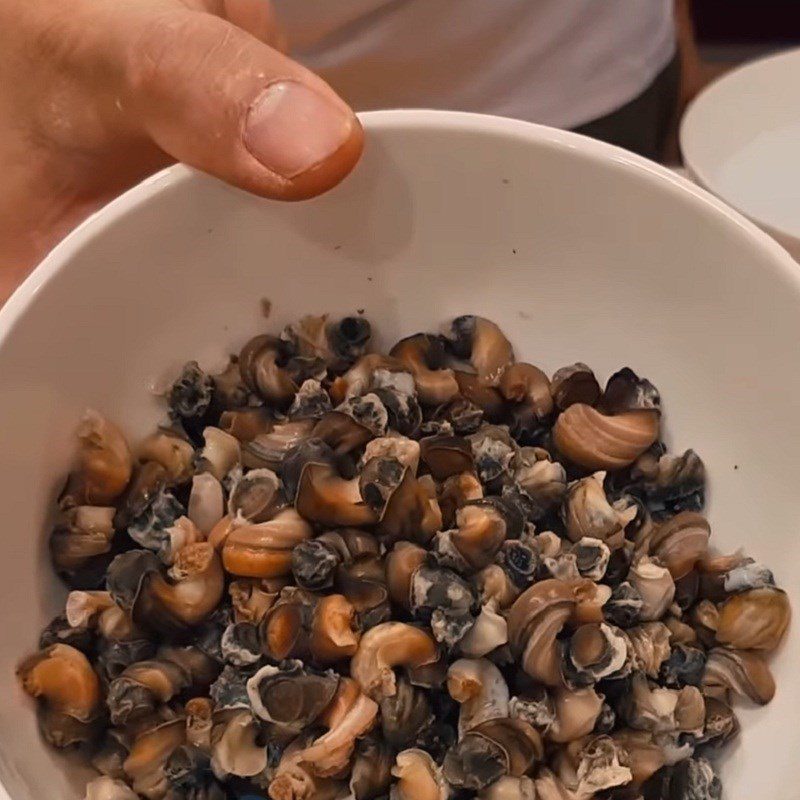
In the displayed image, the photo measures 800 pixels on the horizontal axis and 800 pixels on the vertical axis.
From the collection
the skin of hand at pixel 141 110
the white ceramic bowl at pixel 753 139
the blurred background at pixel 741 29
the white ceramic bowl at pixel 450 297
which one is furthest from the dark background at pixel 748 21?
the white ceramic bowl at pixel 450 297

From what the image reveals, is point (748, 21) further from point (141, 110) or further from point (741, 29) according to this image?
point (141, 110)

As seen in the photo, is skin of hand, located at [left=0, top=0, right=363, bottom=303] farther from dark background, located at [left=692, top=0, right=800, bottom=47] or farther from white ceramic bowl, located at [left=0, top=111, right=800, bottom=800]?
dark background, located at [left=692, top=0, right=800, bottom=47]

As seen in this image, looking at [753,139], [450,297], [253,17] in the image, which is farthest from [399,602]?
[753,139]

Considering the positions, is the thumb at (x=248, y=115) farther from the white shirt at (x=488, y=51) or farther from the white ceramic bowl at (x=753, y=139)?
the white ceramic bowl at (x=753, y=139)

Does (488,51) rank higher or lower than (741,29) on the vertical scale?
higher

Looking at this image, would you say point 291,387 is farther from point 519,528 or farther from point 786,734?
point 786,734

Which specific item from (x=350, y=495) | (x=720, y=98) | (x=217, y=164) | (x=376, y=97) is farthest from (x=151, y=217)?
(x=720, y=98)
